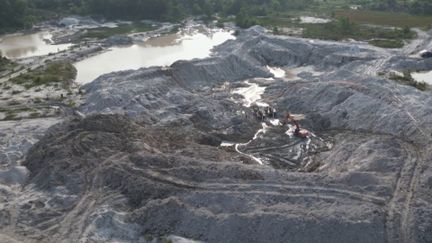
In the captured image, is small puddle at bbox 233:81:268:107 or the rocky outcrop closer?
the rocky outcrop

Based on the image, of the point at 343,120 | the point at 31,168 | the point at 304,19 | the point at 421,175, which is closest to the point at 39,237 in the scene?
the point at 31,168

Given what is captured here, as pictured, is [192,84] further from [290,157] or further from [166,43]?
[166,43]

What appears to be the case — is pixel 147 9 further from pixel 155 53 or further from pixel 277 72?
pixel 277 72

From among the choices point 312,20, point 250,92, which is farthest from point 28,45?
point 312,20

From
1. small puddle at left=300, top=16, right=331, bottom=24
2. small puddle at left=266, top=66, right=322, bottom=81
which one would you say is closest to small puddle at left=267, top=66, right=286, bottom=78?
small puddle at left=266, top=66, right=322, bottom=81

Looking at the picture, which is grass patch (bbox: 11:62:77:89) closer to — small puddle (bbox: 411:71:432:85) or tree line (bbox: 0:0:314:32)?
small puddle (bbox: 411:71:432:85)

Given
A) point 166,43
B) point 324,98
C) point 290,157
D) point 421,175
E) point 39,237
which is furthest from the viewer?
point 166,43
